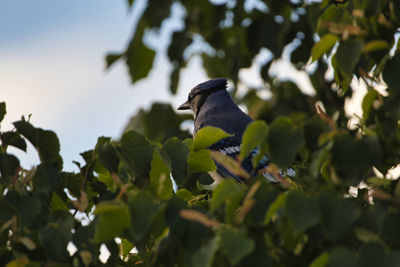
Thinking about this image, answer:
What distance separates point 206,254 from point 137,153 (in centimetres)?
68

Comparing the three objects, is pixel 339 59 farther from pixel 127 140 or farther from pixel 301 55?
pixel 301 55

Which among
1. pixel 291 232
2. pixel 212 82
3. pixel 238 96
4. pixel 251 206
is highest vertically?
pixel 251 206

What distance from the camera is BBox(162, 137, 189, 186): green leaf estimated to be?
2.53 m

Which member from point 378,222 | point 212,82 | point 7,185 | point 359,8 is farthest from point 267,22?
point 378,222

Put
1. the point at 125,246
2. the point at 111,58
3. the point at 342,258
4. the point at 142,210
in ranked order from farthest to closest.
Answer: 1. the point at 111,58
2. the point at 125,246
3. the point at 142,210
4. the point at 342,258

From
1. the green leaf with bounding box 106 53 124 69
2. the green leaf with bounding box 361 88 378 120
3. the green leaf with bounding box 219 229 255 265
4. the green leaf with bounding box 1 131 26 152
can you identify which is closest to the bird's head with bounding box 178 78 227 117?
the green leaf with bounding box 106 53 124 69

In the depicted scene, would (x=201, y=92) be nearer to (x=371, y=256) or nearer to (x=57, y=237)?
(x=57, y=237)

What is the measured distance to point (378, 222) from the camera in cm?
202

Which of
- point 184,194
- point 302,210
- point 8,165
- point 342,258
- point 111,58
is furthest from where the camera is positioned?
point 111,58

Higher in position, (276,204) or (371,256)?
(276,204)

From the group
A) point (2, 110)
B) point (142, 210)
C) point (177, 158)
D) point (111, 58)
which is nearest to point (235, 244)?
point (142, 210)

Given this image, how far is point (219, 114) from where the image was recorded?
6.09 metres

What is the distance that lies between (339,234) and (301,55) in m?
3.75

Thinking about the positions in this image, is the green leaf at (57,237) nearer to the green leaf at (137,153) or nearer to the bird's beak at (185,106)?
the green leaf at (137,153)
